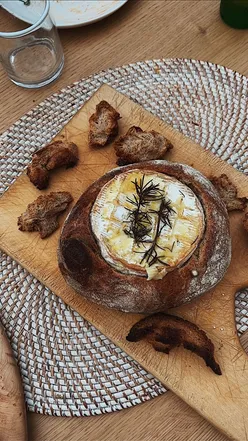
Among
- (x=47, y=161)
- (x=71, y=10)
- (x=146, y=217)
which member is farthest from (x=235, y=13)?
(x=146, y=217)

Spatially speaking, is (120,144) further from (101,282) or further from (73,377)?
(73,377)

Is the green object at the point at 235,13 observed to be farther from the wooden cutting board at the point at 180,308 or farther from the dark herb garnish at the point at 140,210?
the dark herb garnish at the point at 140,210

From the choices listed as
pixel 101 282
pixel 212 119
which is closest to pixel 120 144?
pixel 212 119

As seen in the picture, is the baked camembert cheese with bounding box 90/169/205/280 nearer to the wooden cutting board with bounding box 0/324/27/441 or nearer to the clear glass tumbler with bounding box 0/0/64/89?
the wooden cutting board with bounding box 0/324/27/441

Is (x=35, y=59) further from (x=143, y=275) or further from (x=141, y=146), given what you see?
(x=143, y=275)

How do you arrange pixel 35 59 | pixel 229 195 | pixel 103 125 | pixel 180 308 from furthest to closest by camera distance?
pixel 35 59 < pixel 103 125 < pixel 229 195 < pixel 180 308

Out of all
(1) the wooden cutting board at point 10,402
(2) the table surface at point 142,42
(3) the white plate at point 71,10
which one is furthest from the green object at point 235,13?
(1) the wooden cutting board at point 10,402
